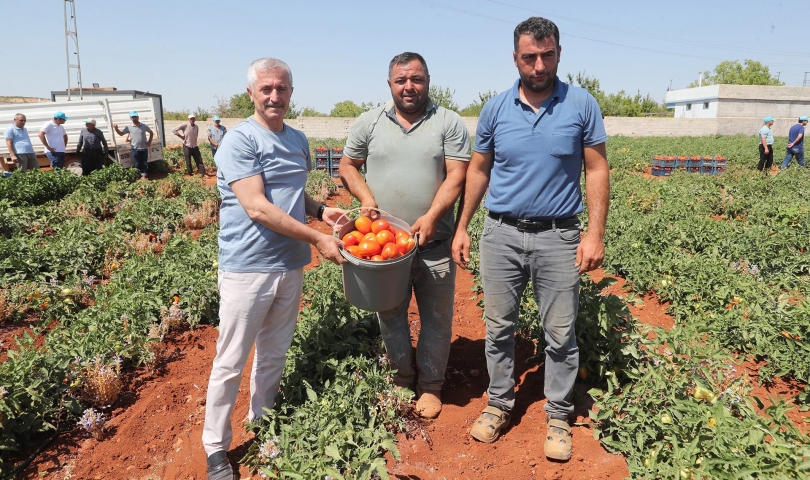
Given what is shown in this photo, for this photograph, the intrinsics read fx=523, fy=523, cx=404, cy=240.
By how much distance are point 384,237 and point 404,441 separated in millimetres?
1189

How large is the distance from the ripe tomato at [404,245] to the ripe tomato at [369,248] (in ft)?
0.36

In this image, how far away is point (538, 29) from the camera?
247cm

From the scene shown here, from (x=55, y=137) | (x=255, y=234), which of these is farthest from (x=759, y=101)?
(x=255, y=234)

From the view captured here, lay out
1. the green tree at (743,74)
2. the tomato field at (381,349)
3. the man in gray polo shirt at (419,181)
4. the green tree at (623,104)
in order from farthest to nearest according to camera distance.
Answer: the green tree at (743,74) < the green tree at (623,104) < the man in gray polo shirt at (419,181) < the tomato field at (381,349)

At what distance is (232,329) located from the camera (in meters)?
2.64

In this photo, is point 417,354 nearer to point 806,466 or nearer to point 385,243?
point 385,243

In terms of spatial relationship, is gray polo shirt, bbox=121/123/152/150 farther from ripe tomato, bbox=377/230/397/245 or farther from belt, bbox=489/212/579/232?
belt, bbox=489/212/579/232

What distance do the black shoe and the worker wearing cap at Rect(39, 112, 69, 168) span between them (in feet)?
39.7

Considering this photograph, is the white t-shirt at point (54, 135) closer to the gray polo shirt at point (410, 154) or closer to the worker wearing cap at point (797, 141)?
the gray polo shirt at point (410, 154)

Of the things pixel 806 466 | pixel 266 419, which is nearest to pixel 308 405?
pixel 266 419

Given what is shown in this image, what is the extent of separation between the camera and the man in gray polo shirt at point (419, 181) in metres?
2.89

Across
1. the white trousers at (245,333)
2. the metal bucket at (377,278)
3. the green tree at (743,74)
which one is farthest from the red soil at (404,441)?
the green tree at (743,74)

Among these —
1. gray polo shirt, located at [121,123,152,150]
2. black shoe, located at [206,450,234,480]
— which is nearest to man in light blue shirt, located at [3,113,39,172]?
gray polo shirt, located at [121,123,152,150]

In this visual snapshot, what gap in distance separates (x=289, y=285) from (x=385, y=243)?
559 mm
